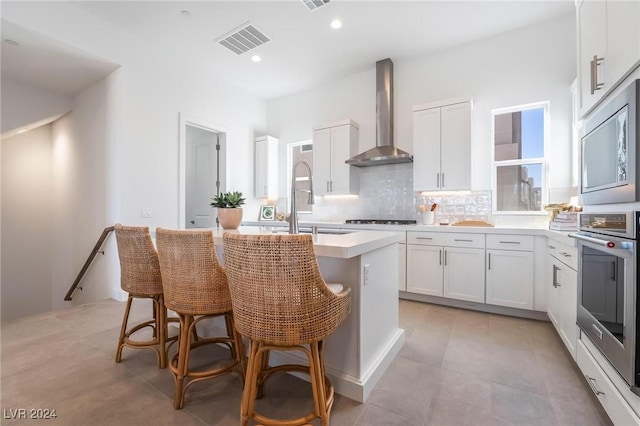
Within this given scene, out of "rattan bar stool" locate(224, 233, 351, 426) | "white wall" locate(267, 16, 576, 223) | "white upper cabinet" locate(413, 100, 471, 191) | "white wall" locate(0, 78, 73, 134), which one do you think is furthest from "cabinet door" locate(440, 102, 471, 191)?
"white wall" locate(0, 78, 73, 134)

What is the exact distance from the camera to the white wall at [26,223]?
4.36 metres

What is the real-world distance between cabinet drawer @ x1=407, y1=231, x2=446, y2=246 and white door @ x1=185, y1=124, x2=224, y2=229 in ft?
10.9

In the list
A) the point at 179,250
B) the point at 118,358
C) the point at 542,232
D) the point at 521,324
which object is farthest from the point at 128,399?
the point at 542,232

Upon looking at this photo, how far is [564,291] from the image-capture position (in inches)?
83.6

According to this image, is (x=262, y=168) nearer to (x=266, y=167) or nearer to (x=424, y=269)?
(x=266, y=167)

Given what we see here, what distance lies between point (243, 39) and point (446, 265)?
12.4 ft

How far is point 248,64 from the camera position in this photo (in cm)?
424

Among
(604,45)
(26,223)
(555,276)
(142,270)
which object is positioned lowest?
(555,276)

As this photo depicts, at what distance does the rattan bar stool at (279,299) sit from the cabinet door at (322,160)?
130 inches

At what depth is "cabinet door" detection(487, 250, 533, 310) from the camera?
2.84 meters

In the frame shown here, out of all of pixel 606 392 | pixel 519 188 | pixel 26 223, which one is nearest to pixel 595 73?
pixel 606 392

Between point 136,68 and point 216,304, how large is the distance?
3.51 metres

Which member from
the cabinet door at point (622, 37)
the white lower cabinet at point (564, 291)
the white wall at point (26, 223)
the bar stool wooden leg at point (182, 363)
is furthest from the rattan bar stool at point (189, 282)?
the white wall at point (26, 223)

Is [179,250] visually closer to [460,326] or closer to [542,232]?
[460,326]
